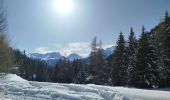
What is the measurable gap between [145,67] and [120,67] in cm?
758

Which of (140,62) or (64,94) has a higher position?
(140,62)

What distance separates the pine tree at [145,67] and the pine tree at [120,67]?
19.5ft

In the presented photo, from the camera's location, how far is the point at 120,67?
47688 mm

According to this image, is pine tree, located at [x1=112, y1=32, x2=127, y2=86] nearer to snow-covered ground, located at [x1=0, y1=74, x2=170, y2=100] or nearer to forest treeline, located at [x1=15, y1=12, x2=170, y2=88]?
forest treeline, located at [x1=15, y1=12, x2=170, y2=88]

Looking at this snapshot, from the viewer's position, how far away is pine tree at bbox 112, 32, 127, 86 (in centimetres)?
4725

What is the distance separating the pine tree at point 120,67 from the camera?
47250mm

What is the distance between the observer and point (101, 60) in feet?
194

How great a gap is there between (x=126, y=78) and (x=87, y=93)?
1081 inches

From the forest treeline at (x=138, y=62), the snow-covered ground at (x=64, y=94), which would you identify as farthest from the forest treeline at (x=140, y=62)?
the snow-covered ground at (x=64, y=94)

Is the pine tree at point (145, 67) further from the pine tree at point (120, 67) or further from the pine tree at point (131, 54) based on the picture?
the pine tree at point (120, 67)

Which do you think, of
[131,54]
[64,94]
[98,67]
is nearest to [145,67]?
[131,54]

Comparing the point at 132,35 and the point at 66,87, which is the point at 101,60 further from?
the point at 66,87

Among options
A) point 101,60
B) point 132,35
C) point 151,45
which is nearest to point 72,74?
point 101,60

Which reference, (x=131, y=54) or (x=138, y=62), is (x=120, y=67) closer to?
(x=131, y=54)
